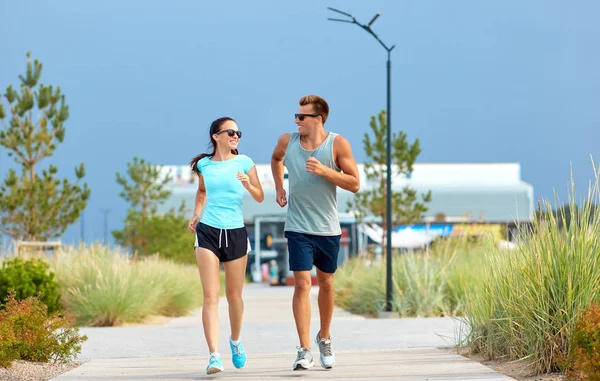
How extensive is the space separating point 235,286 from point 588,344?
9.59 ft

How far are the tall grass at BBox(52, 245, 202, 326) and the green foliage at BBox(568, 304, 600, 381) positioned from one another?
11.6m

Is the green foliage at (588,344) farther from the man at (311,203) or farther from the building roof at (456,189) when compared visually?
the building roof at (456,189)

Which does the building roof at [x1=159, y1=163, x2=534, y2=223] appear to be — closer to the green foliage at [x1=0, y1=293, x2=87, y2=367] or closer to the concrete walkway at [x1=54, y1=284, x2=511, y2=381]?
the concrete walkway at [x1=54, y1=284, x2=511, y2=381]

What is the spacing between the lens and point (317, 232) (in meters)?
8.02

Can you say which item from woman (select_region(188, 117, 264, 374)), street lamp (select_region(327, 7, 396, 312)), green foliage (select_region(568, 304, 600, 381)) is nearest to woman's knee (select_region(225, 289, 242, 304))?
woman (select_region(188, 117, 264, 374))

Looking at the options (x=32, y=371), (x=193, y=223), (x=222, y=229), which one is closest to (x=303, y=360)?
(x=222, y=229)

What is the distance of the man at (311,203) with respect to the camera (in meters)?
8.02

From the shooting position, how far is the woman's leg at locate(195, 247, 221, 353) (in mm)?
7773

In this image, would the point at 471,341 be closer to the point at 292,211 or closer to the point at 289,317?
the point at 292,211

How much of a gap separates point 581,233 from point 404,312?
10916mm

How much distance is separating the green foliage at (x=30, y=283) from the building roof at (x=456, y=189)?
91821 mm

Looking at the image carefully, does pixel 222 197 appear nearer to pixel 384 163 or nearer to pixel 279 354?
pixel 279 354

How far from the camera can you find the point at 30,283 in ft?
54.9

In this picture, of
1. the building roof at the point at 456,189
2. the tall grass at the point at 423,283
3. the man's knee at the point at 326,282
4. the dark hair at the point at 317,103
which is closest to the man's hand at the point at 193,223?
the man's knee at the point at 326,282
